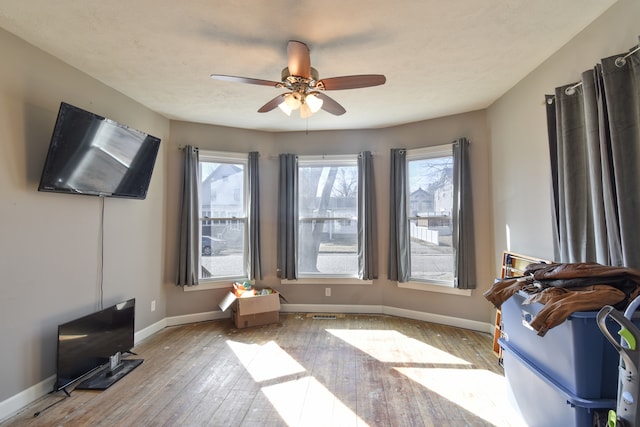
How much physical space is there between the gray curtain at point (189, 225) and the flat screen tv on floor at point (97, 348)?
79 centimetres

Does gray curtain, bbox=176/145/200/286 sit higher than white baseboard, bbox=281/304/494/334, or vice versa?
gray curtain, bbox=176/145/200/286

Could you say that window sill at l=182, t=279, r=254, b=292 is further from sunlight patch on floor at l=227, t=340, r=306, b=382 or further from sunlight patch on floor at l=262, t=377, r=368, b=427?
sunlight patch on floor at l=262, t=377, r=368, b=427

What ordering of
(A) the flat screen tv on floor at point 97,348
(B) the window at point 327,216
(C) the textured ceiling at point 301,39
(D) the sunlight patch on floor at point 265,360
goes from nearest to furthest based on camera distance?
(C) the textured ceiling at point 301,39, (A) the flat screen tv on floor at point 97,348, (D) the sunlight patch on floor at point 265,360, (B) the window at point 327,216

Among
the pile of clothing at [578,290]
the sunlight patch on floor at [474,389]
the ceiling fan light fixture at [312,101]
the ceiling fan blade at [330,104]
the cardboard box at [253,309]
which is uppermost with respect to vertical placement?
the ceiling fan blade at [330,104]

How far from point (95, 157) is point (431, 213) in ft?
11.7

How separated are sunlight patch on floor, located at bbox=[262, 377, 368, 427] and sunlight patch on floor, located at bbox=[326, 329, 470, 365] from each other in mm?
795

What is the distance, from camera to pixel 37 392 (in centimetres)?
221

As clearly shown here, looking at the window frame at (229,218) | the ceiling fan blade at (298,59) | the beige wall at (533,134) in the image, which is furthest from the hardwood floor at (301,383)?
the ceiling fan blade at (298,59)

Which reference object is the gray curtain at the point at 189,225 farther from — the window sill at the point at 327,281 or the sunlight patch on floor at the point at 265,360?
the window sill at the point at 327,281

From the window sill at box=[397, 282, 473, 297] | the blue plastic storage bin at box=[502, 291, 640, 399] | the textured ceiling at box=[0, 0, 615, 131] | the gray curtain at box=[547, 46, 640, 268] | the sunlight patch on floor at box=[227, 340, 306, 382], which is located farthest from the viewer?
the window sill at box=[397, 282, 473, 297]

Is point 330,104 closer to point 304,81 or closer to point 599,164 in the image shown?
point 304,81

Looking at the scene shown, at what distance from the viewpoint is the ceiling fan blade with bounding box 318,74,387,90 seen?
6.35 feet

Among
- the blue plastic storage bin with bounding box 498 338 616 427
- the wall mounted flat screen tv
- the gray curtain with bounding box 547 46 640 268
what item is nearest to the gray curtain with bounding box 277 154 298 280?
the wall mounted flat screen tv

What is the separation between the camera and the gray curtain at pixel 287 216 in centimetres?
408
